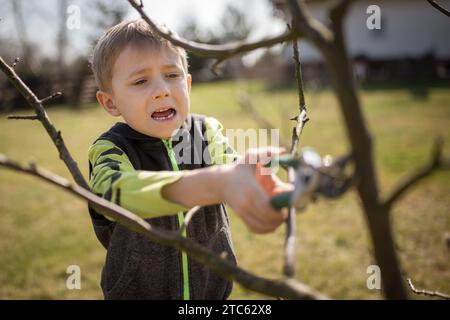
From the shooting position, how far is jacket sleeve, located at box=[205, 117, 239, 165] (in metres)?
1.74

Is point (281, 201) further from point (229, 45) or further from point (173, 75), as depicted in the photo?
point (173, 75)

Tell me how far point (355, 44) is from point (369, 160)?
23402 mm

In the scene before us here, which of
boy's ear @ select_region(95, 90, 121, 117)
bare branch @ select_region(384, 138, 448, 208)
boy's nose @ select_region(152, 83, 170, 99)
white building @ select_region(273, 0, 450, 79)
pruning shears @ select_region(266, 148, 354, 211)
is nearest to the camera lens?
bare branch @ select_region(384, 138, 448, 208)

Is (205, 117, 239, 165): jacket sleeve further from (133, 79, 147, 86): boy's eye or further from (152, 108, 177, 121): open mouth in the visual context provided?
(133, 79, 147, 86): boy's eye

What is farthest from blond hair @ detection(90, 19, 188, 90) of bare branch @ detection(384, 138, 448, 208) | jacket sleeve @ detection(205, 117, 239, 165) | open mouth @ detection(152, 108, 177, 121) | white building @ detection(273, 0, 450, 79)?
white building @ detection(273, 0, 450, 79)

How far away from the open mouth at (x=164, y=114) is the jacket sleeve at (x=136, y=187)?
341 mm

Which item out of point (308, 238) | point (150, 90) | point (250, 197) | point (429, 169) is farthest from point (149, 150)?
point (308, 238)

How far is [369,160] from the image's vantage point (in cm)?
64

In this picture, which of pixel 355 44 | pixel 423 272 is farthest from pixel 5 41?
pixel 423 272

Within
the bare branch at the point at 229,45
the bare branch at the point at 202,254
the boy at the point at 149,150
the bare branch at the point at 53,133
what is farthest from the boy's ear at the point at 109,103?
the bare branch at the point at 202,254

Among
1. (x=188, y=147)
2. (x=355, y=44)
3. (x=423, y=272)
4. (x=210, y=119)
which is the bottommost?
(x=423, y=272)

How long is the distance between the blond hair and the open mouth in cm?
24

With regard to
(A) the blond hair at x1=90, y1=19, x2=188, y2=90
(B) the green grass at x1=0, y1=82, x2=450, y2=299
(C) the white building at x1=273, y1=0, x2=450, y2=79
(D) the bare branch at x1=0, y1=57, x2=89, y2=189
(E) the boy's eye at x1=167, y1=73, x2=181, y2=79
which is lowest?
(B) the green grass at x1=0, y1=82, x2=450, y2=299
